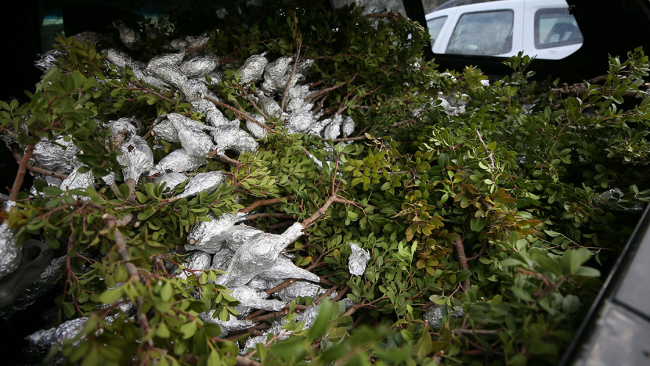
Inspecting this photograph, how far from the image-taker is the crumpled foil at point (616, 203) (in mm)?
698

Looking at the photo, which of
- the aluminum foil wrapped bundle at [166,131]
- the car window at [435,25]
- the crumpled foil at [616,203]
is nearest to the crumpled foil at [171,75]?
the aluminum foil wrapped bundle at [166,131]

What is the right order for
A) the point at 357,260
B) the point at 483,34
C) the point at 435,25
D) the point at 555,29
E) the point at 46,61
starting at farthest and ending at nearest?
the point at 435,25
the point at 483,34
the point at 555,29
the point at 46,61
the point at 357,260

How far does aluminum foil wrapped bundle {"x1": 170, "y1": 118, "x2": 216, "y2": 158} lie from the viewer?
755 millimetres

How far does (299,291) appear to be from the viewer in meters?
0.75

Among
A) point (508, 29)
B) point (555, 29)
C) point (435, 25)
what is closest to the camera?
point (555, 29)

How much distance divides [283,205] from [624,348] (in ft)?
2.07

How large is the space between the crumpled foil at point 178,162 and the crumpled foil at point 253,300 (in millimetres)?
310

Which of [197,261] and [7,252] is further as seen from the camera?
[197,261]

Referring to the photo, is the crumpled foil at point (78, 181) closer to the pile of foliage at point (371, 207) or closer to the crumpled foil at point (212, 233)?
the pile of foliage at point (371, 207)

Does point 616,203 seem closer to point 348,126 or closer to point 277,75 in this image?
point 348,126

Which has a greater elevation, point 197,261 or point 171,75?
point 171,75

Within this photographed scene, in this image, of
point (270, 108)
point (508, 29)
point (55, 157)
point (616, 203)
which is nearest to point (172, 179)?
point (55, 157)

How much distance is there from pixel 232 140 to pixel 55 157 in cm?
40

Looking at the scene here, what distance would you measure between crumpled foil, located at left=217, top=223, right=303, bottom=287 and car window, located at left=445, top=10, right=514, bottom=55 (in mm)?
1691
